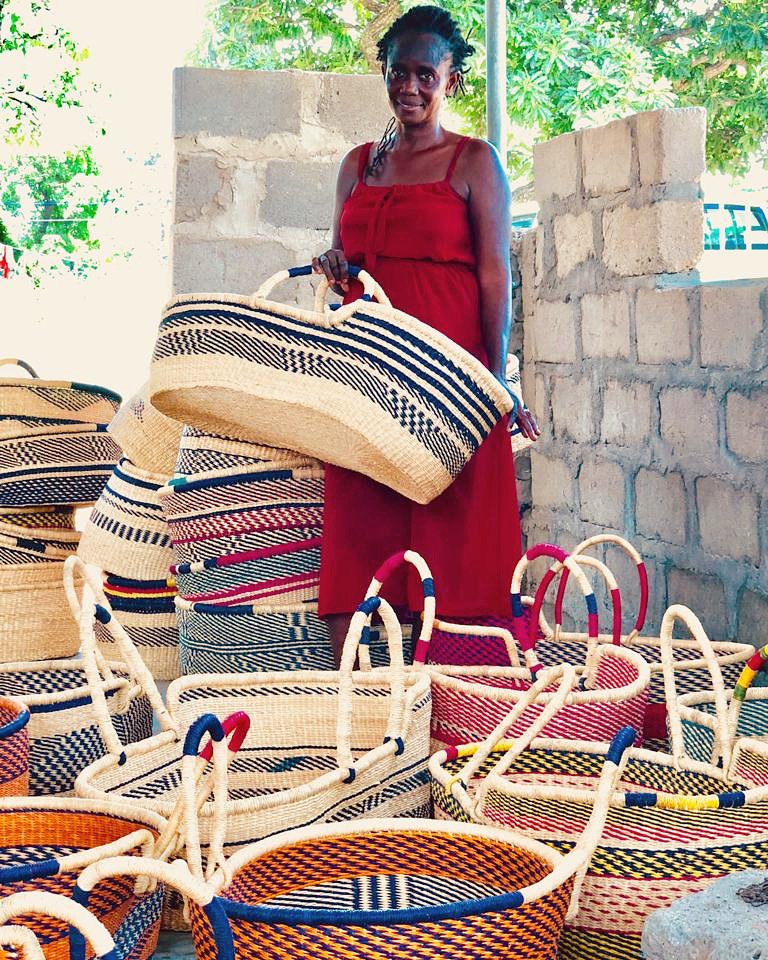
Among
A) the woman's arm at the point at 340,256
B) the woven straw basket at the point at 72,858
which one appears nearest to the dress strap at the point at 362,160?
the woman's arm at the point at 340,256

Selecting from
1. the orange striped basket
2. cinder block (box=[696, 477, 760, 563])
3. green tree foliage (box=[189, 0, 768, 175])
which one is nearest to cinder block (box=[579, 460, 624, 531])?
cinder block (box=[696, 477, 760, 563])

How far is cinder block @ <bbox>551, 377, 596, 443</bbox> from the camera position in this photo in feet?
11.7

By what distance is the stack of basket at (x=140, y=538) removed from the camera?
122 inches

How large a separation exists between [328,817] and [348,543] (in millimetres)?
842

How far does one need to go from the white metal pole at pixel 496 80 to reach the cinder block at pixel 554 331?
1.56 meters

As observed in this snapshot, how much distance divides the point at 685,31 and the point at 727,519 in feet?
37.5

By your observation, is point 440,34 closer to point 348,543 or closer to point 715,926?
point 348,543

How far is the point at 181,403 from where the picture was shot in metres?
2.49

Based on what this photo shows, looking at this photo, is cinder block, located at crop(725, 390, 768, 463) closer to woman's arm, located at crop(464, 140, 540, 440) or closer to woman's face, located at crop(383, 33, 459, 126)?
woman's arm, located at crop(464, 140, 540, 440)

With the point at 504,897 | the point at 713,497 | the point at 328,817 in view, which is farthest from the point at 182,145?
the point at 504,897

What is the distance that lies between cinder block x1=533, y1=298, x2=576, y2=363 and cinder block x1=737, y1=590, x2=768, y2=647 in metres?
1.15

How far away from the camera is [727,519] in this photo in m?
2.80

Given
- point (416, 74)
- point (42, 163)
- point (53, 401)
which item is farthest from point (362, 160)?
point (42, 163)

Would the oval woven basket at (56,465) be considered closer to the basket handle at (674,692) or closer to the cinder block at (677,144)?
the cinder block at (677,144)
